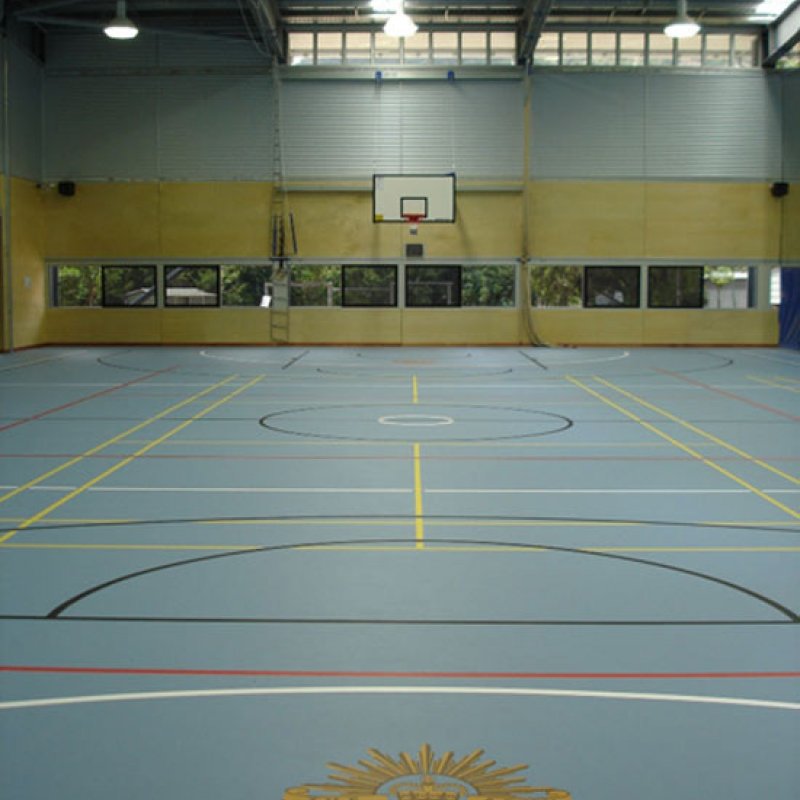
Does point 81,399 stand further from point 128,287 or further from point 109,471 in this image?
point 128,287

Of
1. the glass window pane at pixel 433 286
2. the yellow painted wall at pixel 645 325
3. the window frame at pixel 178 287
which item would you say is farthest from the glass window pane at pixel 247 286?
the yellow painted wall at pixel 645 325

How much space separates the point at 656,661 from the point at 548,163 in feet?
95.6

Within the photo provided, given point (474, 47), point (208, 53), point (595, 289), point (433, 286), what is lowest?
point (595, 289)

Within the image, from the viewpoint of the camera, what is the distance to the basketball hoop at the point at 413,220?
33.2 meters

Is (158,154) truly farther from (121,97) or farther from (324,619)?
(324,619)

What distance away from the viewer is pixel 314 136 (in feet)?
111

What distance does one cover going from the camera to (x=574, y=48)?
33.9 meters

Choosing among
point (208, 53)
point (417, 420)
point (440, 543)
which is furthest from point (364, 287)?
point (440, 543)

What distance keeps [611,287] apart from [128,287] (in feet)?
49.2

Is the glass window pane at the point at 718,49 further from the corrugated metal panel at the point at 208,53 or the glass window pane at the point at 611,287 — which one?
the corrugated metal panel at the point at 208,53

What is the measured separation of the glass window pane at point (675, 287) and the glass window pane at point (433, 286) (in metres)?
5.99

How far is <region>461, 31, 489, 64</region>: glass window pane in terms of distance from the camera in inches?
1337

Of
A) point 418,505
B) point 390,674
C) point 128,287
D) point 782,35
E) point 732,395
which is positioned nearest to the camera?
point 390,674

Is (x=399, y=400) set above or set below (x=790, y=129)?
below
